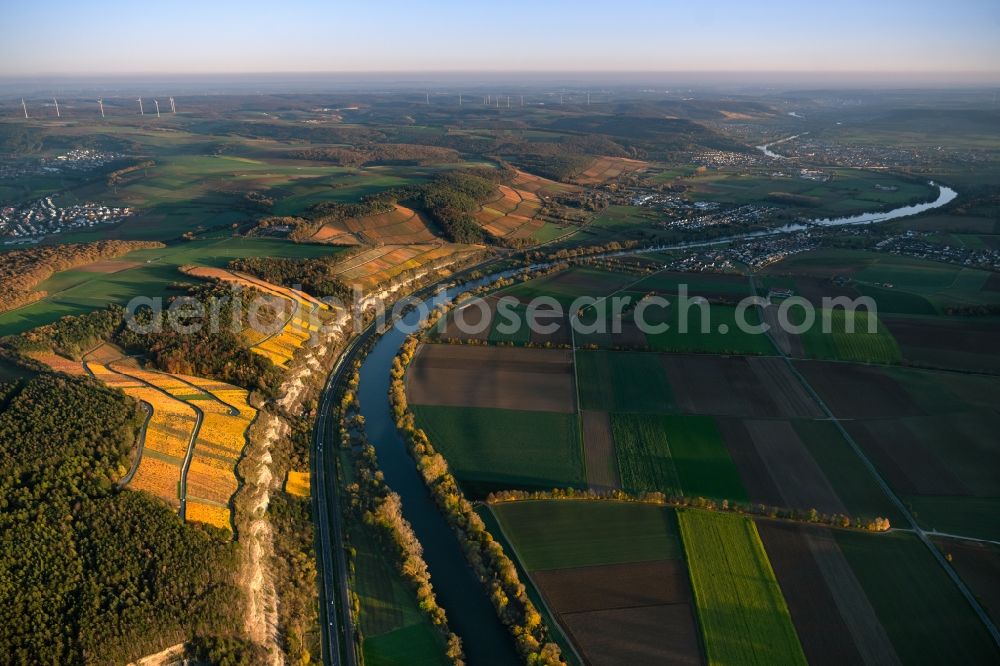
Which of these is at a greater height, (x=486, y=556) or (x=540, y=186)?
(x=540, y=186)

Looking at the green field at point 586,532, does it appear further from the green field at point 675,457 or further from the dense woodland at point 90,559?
the dense woodland at point 90,559

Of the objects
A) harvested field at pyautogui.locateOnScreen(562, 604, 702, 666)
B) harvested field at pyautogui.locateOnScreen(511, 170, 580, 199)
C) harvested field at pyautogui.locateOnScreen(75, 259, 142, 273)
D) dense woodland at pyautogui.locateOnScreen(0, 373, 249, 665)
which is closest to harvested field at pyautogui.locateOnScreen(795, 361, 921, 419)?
harvested field at pyautogui.locateOnScreen(562, 604, 702, 666)

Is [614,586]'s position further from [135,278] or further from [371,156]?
[371,156]

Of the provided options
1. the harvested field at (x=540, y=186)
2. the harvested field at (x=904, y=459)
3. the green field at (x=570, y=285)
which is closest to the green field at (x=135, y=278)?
the green field at (x=570, y=285)

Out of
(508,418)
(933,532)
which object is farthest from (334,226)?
(933,532)

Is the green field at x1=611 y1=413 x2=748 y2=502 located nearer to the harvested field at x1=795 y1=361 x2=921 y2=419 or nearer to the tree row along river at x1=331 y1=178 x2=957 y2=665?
the harvested field at x1=795 y1=361 x2=921 y2=419

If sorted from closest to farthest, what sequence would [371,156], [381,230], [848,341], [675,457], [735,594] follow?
[735,594], [675,457], [848,341], [381,230], [371,156]

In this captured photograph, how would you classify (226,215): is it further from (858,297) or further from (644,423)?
(858,297)

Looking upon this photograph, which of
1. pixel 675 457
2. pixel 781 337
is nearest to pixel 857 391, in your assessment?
pixel 781 337
